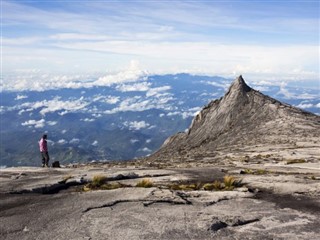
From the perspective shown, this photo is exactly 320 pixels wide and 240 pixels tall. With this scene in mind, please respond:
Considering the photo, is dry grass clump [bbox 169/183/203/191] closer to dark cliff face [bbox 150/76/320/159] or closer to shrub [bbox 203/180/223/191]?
shrub [bbox 203/180/223/191]

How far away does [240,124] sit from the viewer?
84.6m

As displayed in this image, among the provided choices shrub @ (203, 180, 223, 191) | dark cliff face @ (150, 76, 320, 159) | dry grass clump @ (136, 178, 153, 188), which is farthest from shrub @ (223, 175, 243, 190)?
dark cliff face @ (150, 76, 320, 159)

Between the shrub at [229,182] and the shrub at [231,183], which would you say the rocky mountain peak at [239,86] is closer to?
the shrub at [231,183]

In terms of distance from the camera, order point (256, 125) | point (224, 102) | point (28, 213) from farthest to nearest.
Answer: point (224, 102) → point (256, 125) → point (28, 213)

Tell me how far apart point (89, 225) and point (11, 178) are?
11406 mm

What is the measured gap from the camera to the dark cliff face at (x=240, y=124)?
68.2m

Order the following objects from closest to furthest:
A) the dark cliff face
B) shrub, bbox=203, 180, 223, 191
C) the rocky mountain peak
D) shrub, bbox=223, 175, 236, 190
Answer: shrub, bbox=203, 180, 223, 191 → shrub, bbox=223, 175, 236, 190 → the dark cliff face → the rocky mountain peak

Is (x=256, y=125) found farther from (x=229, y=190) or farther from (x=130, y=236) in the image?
(x=130, y=236)

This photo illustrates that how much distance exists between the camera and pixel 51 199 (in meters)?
21.2

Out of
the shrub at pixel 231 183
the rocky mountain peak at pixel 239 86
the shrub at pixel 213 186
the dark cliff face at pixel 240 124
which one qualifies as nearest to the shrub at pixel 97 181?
the shrub at pixel 213 186

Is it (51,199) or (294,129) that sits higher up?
(51,199)

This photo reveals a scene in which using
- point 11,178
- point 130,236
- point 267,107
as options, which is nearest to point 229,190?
point 130,236

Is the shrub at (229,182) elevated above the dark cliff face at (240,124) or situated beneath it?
elevated above

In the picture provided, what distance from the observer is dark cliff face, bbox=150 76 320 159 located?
6825cm
